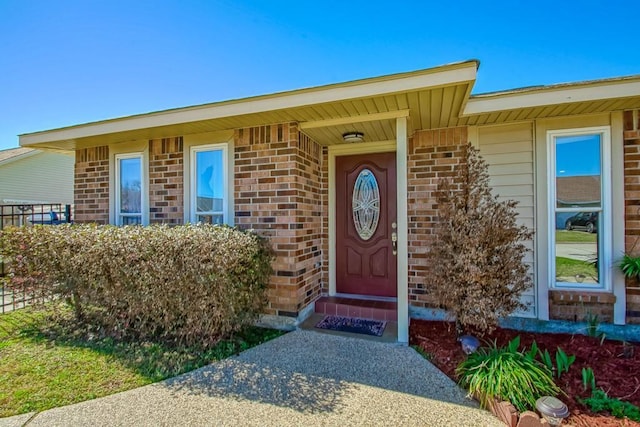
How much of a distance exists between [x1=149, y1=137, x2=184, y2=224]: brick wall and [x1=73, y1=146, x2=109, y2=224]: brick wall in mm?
Result: 974

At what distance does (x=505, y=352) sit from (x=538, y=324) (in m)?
1.55

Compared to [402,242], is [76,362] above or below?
below

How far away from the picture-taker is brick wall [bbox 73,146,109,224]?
4840mm

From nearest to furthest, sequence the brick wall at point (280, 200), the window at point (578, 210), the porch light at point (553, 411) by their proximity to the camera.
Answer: the porch light at point (553, 411)
the window at point (578, 210)
the brick wall at point (280, 200)

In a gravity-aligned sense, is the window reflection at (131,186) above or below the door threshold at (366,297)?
above

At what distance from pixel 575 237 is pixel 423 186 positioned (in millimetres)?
1840

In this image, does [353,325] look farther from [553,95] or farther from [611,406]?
[553,95]

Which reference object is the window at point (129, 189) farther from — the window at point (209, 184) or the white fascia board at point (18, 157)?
the white fascia board at point (18, 157)

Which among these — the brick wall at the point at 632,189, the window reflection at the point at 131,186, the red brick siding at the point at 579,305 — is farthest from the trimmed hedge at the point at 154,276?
the brick wall at the point at 632,189

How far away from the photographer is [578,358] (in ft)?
8.91

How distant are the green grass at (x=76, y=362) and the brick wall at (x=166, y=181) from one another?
1.73m

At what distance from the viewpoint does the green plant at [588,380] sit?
86.9 inches

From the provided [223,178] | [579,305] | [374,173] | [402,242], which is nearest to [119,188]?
[223,178]

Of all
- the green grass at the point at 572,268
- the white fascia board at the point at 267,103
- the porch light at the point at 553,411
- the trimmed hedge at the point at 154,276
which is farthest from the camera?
the green grass at the point at 572,268
